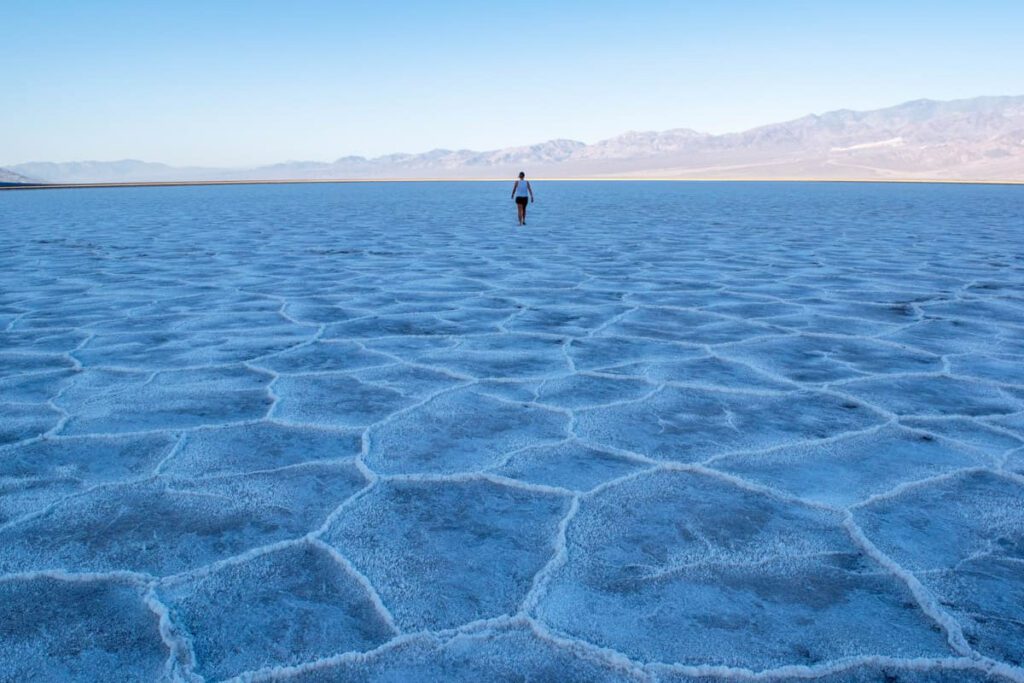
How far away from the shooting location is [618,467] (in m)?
2.30

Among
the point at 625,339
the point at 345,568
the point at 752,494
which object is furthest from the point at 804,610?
the point at 625,339

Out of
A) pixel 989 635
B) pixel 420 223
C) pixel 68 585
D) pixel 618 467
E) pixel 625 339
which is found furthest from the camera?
pixel 420 223

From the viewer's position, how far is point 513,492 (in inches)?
84.1

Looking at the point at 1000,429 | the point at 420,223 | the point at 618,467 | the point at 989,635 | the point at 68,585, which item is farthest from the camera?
the point at 420,223

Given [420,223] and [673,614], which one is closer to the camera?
[673,614]

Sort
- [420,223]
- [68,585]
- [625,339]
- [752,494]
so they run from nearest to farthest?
1. [68,585]
2. [752,494]
3. [625,339]
4. [420,223]

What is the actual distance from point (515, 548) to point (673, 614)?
16.2 inches

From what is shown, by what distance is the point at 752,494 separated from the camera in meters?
2.11

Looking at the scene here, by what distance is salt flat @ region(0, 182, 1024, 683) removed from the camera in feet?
4.84

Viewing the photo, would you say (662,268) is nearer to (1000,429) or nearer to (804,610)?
(1000,429)

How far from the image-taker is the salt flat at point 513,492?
148cm

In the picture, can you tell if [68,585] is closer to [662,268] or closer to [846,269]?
[662,268]

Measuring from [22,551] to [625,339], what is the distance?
2.75 metres

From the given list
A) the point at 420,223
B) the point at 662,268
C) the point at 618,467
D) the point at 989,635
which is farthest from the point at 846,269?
the point at 420,223
